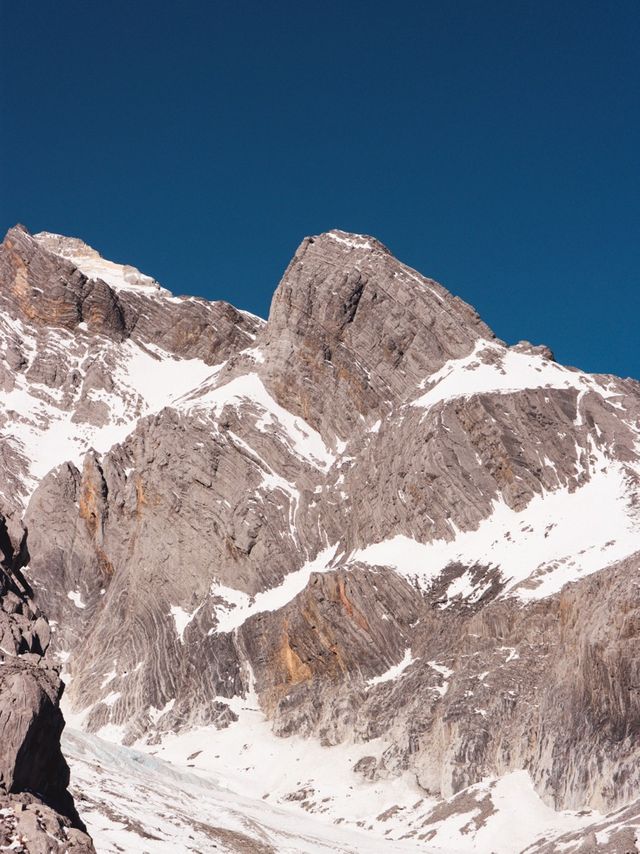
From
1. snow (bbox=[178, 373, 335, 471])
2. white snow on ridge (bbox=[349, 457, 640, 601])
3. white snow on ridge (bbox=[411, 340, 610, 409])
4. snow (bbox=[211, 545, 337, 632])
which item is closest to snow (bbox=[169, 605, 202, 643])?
snow (bbox=[211, 545, 337, 632])

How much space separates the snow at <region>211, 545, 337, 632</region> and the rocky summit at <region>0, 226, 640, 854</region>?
356 mm

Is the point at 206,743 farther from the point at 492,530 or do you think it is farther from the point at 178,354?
the point at 178,354

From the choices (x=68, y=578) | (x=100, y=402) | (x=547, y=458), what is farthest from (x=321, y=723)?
(x=100, y=402)

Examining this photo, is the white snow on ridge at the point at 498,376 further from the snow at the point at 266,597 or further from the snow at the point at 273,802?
the snow at the point at 273,802

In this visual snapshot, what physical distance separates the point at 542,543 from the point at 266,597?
1150 inches

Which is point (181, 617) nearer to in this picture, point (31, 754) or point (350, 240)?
point (350, 240)

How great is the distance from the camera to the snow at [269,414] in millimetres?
117938

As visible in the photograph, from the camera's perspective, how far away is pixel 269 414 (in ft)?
395

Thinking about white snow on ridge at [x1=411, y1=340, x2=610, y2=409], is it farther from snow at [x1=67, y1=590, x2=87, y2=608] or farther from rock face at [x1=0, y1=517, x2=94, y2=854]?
rock face at [x1=0, y1=517, x2=94, y2=854]

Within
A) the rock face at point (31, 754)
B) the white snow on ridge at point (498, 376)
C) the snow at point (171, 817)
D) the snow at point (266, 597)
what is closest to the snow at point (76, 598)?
the snow at point (266, 597)

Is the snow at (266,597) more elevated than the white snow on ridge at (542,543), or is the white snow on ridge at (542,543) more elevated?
the white snow on ridge at (542,543)

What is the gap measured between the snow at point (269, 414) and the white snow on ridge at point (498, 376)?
12.8m

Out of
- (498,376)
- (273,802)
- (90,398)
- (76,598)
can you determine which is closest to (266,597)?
(273,802)

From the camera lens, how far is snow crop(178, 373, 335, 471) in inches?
4643
